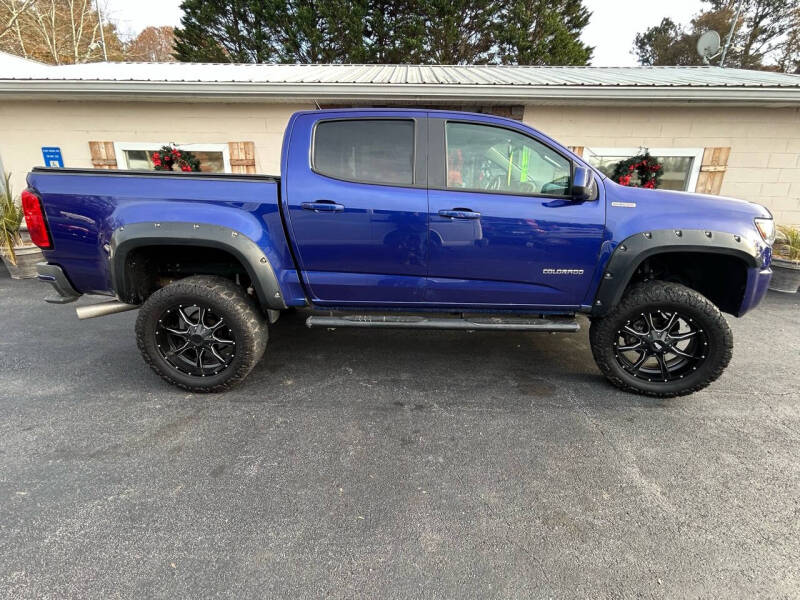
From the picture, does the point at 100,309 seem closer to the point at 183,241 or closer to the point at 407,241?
the point at 183,241

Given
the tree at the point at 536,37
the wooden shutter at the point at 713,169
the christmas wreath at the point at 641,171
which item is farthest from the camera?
the tree at the point at 536,37

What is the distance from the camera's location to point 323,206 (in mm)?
2619

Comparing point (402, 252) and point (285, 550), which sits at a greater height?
point (402, 252)

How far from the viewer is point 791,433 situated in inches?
98.7

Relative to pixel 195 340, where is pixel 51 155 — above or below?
above

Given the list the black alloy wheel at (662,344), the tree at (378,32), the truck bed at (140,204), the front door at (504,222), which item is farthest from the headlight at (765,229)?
the tree at (378,32)

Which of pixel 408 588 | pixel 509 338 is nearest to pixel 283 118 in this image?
pixel 509 338

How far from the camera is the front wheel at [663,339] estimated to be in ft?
8.80

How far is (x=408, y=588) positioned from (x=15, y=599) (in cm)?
148

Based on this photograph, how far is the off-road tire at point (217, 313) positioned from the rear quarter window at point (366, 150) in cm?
110

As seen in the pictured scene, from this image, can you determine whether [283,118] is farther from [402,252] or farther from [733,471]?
[733,471]

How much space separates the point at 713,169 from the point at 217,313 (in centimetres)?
779

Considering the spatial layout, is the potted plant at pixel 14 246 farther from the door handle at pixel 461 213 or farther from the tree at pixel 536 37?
the tree at pixel 536 37

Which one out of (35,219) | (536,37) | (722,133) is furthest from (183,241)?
(536,37)
